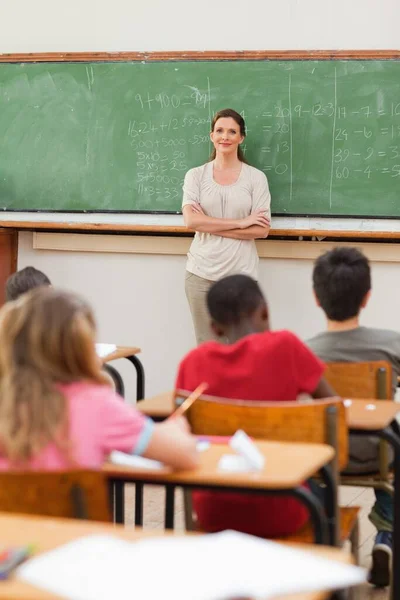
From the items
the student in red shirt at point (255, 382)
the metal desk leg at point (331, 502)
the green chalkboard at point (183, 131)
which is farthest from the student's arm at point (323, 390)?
the green chalkboard at point (183, 131)

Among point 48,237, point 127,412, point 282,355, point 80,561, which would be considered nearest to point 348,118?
point 48,237

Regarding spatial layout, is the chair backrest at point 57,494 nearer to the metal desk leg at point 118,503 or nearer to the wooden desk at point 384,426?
the wooden desk at point 384,426

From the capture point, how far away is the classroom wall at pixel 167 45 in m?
5.27

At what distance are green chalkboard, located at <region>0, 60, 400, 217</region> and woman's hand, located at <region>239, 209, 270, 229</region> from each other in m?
0.21

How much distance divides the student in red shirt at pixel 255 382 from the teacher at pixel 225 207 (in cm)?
262

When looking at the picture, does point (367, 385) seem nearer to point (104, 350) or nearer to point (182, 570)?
point (104, 350)

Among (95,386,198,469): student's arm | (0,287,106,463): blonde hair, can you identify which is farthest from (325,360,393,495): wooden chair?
(0,287,106,463): blonde hair

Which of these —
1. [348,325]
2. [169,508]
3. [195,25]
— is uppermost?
[195,25]

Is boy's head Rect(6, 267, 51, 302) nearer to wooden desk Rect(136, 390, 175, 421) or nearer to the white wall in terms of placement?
wooden desk Rect(136, 390, 175, 421)

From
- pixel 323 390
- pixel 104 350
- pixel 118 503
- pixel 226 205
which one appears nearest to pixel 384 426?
pixel 323 390

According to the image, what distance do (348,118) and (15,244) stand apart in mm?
2176

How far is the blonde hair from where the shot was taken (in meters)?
1.81

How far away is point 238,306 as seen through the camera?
2773mm

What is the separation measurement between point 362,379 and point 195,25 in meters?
3.13
